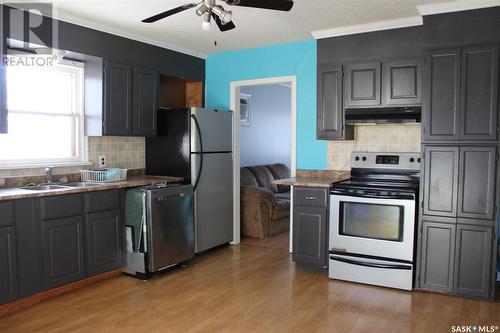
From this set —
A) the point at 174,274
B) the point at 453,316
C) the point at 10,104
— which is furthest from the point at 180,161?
the point at 453,316

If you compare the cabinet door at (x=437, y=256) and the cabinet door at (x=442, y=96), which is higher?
the cabinet door at (x=442, y=96)

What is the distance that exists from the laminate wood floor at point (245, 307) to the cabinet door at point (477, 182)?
0.74m

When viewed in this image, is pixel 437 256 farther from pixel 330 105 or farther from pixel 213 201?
pixel 213 201

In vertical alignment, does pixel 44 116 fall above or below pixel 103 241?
above

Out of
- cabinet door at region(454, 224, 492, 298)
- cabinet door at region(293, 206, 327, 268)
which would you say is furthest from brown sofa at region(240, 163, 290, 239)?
cabinet door at region(454, 224, 492, 298)

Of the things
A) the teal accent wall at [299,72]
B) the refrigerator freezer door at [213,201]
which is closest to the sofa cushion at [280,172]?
the refrigerator freezer door at [213,201]

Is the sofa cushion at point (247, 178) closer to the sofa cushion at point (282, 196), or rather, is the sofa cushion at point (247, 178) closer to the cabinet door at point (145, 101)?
the sofa cushion at point (282, 196)

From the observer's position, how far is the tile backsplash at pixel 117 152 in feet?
14.2

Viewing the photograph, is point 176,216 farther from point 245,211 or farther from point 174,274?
point 245,211

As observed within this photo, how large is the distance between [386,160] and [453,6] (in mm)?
1496

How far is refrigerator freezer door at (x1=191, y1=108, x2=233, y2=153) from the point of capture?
179 inches

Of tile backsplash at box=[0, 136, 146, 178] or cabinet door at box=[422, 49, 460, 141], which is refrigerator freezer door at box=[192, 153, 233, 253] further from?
cabinet door at box=[422, 49, 460, 141]

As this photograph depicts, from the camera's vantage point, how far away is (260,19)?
12.6 ft

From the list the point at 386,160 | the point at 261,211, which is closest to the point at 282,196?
the point at 261,211
